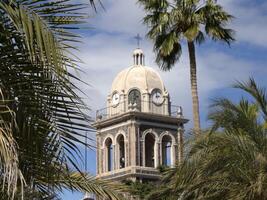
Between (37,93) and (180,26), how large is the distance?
67.1 feet

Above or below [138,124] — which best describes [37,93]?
below

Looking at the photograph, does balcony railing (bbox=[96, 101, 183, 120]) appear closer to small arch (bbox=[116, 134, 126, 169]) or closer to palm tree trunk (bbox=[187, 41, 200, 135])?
small arch (bbox=[116, 134, 126, 169])

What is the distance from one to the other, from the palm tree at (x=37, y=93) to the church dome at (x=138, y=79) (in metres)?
61.2

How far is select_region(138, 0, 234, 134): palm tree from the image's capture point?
85.9 feet

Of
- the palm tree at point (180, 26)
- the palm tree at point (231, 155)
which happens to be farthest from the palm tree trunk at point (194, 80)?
the palm tree at point (231, 155)

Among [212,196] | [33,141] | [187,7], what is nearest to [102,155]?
[187,7]

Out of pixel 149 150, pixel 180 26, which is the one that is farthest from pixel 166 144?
pixel 180 26

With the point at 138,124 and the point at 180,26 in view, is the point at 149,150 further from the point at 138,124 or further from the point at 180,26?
the point at 180,26

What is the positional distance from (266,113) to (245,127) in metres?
0.88

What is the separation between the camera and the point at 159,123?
67.2 meters

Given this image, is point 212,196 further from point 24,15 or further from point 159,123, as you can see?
point 159,123

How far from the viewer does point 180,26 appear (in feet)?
86.8

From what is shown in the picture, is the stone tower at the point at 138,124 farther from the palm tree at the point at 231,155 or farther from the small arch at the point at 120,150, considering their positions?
the palm tree at the point at 231,155

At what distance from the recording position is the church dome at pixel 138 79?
6800 cm
